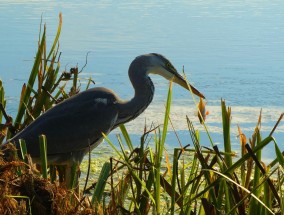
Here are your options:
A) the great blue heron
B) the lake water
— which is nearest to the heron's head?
the great blue heron

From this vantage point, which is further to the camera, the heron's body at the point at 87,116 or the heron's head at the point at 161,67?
the heron's head at the point at 161,67

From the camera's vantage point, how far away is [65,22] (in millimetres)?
10266

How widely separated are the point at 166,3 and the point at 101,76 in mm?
7275

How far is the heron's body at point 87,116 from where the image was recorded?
4.04 m

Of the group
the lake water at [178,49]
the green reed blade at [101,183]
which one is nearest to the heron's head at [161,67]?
the lake water at [178,49]

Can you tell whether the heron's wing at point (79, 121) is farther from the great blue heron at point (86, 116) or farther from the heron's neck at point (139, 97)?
the heron's neck at point (139, 97)

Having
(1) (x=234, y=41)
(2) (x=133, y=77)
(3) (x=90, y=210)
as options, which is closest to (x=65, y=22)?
(1) (x=234, y=41)

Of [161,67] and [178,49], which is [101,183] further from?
[178,49]

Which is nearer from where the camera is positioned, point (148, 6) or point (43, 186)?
point (43, 186)

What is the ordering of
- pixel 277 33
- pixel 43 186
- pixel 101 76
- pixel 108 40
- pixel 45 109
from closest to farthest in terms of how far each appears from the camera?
pixel 43 186 < pixel 45 109 < pixel 101 76 < pixel 108 40 < pixel 277 33

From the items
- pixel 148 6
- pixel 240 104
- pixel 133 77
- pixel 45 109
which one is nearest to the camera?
pixel 45 109

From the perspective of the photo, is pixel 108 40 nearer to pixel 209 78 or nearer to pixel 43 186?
pixel 209 78

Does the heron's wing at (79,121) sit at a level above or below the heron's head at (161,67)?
below

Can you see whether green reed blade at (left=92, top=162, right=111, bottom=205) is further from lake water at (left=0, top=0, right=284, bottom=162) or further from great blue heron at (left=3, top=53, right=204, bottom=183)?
lake water at (left=0, top=0, right=284, bottom=162)
